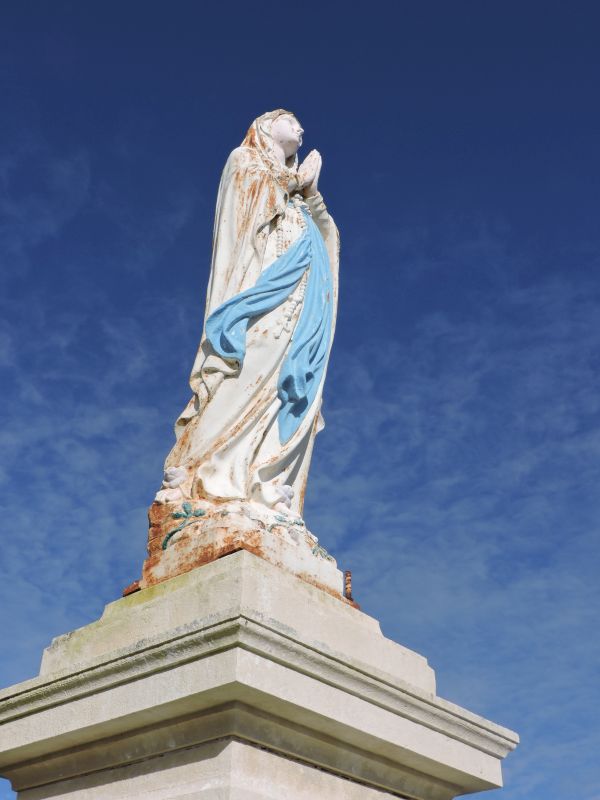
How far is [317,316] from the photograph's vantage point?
6.81 metres

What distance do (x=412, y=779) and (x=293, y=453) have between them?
221cm

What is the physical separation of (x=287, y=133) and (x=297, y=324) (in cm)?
198

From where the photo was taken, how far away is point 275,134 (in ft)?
25.0

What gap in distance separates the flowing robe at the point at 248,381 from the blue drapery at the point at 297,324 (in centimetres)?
5

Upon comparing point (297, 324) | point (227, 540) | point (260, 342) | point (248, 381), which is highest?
point (297, 324)

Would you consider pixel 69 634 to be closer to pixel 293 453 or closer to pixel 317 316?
pixel 293 453

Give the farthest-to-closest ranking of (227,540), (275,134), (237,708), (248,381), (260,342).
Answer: (275,134), (260,342), (248,381), (227,540), (237,708)

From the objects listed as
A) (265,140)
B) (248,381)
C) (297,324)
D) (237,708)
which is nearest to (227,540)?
(237,708)

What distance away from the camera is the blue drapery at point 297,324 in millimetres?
6250

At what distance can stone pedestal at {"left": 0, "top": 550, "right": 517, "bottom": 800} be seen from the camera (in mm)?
4309

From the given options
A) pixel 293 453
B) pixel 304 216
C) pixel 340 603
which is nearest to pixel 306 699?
pixel 340 603

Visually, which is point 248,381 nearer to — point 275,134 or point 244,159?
point 244,159

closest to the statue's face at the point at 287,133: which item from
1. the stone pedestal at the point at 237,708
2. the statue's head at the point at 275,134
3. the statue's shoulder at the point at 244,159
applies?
the statue's head at the point at 275,134

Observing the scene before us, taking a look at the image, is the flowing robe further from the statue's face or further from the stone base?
the statue's face
